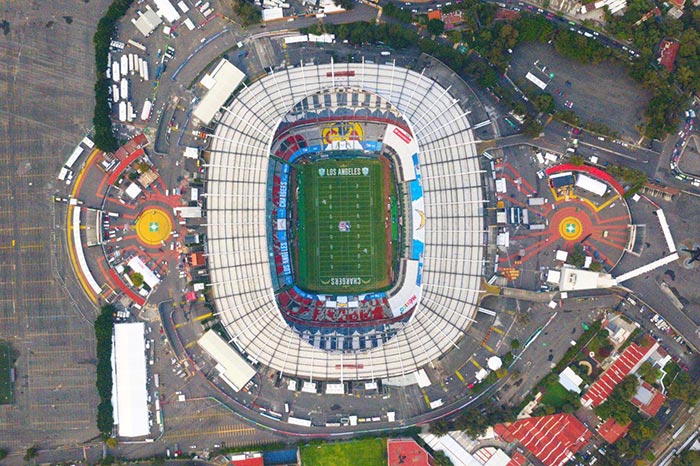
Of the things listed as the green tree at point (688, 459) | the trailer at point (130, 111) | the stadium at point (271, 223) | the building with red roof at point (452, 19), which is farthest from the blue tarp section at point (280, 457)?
the building with red roof at point (452, 19)

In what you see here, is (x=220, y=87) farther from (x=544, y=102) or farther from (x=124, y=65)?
(x=544, y=102)

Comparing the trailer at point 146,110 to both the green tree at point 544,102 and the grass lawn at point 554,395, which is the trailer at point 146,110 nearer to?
the green tree at point 544,102

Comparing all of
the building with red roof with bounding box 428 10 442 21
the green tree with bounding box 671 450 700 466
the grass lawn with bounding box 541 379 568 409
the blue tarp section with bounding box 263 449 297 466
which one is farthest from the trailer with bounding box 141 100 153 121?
the green tree with bounding box 671 450 700 466

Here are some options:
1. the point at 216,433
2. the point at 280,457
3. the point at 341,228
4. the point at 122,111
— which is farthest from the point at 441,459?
the point at 122,111

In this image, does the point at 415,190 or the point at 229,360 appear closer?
the point at 229,360

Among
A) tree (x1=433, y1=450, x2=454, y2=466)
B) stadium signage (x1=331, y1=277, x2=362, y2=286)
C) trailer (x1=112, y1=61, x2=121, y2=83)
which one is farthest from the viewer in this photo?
stadium signage (x1=331, y1=277, x2=362, y2=286)

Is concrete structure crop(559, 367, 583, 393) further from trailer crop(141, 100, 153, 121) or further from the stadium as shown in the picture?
trailer crop(141, 100, 153, 121)

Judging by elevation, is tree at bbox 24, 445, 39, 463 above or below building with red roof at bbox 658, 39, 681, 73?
below
